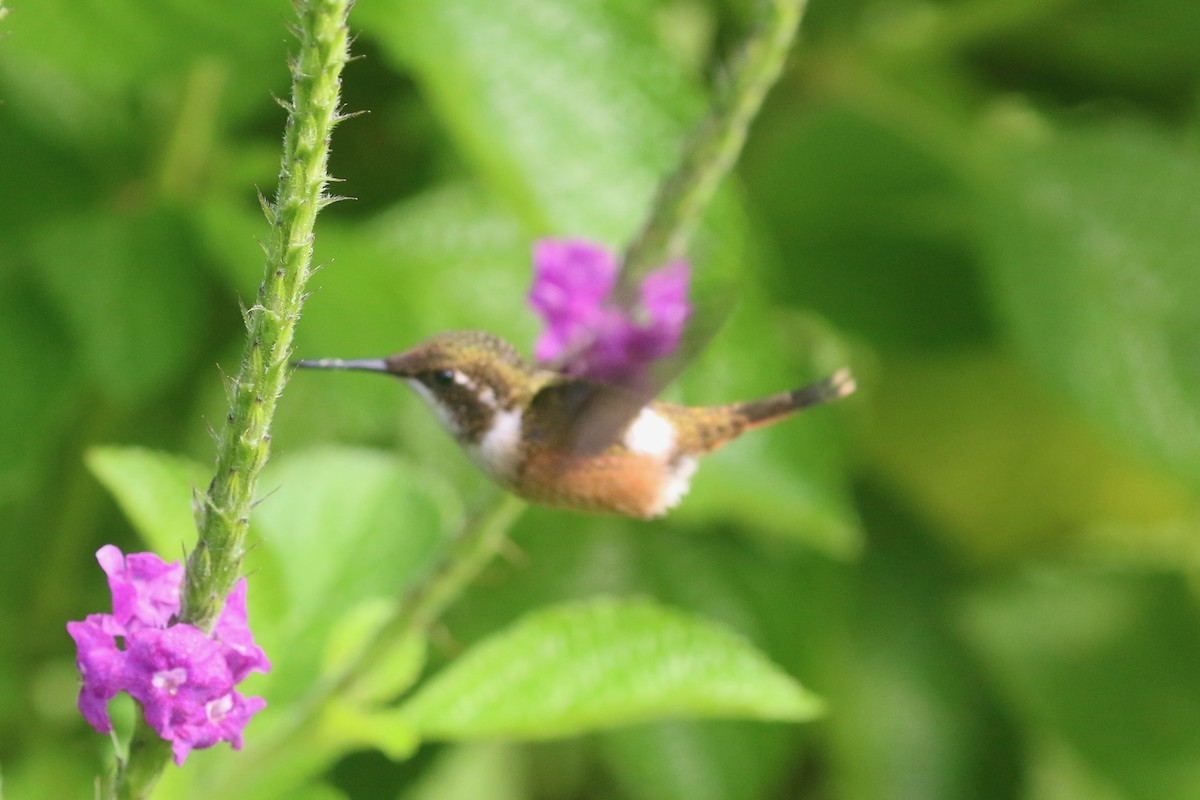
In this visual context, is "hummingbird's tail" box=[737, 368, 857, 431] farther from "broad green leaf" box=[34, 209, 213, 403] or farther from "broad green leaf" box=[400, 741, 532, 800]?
"broad green leaf" box=[400, 741, 532, 800]

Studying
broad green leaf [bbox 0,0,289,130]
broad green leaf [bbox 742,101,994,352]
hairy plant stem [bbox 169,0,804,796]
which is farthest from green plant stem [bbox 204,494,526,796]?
broad green leaf [bbox 742,101,994,352]

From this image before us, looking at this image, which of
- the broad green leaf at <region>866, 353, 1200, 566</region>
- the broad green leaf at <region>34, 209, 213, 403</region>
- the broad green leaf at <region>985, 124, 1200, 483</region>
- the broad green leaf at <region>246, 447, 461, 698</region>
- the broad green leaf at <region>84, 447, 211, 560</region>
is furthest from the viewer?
the broad green leaf at <region>866, 353, 1200, 566</region>

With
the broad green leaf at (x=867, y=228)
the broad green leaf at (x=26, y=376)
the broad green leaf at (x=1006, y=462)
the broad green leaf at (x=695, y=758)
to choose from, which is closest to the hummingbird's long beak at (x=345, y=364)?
the broad green leaf at (x=26, y=376)

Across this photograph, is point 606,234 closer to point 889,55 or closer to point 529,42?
point 529,42

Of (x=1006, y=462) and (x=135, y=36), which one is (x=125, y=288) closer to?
(x=135, y=36)

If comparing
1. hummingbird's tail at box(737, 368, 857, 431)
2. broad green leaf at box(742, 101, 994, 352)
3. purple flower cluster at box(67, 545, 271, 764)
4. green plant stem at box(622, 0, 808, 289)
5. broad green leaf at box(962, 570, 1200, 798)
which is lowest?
purple flower cluster at box(67, 545, 271, 764)

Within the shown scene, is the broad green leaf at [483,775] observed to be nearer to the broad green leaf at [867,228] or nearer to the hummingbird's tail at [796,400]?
the broad green leaf at [867,228]

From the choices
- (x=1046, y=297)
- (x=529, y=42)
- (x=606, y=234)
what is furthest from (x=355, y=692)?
(x=1046, y=297)
